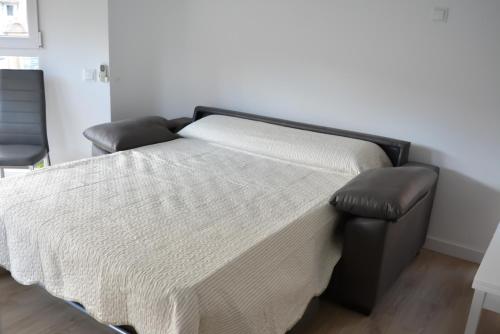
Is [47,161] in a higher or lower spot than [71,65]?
lower

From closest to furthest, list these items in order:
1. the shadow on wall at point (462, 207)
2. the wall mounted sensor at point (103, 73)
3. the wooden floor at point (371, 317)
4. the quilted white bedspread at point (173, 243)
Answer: the quilted white bedspread at point (173, 243), the wooden floor at point (371, 317), the shadow on wall at point (462, 207), the wall mounted sensor at point (103, 73)

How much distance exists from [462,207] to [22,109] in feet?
10.4

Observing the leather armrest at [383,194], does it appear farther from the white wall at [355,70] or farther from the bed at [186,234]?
the white wall at [355,70]

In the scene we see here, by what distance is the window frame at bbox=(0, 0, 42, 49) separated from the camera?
11.4 feet

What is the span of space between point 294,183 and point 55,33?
2323 millimetres

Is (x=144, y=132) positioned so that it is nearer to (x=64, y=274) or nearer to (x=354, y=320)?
(x=64, y=274)

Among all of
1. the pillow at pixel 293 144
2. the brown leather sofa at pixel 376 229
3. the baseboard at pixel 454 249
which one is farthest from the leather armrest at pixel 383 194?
the baseboard at pixel 454 249

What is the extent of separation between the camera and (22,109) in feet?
10.9

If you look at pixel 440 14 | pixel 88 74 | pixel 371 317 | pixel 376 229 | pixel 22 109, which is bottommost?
pixel 371 317

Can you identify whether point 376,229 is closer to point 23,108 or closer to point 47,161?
point 47,161

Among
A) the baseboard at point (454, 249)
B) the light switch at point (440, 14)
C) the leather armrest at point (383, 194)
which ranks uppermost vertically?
the light switch at point (440, 14)

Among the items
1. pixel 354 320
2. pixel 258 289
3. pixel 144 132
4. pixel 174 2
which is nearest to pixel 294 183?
pixel 354 320

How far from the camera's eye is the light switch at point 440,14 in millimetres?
2779

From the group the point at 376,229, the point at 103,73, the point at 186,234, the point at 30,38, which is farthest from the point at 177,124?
A: the point at 376,229
